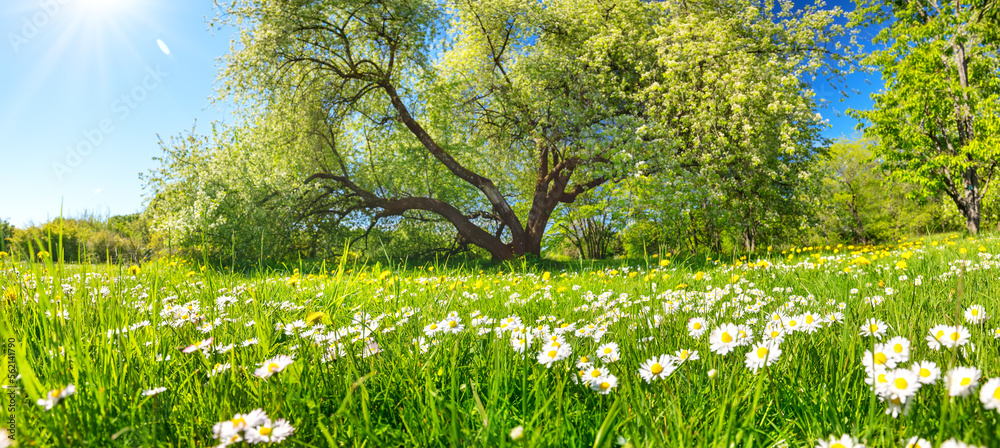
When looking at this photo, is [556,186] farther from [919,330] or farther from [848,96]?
[919,330]

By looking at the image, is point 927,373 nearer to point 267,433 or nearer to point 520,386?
point 520,386

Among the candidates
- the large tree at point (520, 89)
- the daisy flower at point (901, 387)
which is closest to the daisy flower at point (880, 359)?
the daisy flower at point (901, 387)

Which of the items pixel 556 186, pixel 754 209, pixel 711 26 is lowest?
pixel 754 209

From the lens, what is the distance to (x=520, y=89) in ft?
48.9

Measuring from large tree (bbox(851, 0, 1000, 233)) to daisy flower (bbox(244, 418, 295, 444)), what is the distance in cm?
2311

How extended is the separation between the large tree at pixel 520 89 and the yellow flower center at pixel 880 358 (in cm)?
1052

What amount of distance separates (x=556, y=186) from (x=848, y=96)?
10242 mm

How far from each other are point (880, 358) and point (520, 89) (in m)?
14.7

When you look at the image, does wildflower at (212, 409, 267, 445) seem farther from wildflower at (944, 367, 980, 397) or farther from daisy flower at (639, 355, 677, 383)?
wildflower at (944, 367, 980, 397)

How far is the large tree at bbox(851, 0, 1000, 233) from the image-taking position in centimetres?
1633

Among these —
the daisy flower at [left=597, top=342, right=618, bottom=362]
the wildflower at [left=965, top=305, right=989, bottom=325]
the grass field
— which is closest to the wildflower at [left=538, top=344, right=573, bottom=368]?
the grass field

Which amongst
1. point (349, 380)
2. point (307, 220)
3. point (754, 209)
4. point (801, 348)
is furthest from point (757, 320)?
point (307, 220)

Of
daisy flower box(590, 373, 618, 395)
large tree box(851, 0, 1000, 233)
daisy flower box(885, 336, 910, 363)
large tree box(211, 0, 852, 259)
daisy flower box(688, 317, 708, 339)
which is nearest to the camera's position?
daisy flower box(885, 336, 910, 363)

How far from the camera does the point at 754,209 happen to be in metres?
12.4
